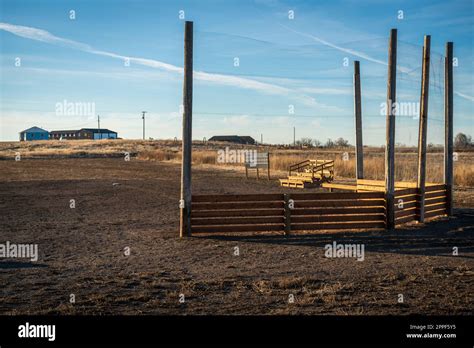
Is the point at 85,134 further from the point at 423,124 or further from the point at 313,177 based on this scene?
the point at 423,124

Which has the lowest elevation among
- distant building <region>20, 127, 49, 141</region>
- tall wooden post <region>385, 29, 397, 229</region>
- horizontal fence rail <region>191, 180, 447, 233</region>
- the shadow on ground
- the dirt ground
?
the shadow on ground

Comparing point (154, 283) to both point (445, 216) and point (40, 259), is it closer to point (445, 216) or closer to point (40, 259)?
point (40, 259)

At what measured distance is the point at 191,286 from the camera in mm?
8055

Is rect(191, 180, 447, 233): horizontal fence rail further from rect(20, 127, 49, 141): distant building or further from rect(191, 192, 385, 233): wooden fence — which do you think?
rect(20, 127, 49, 141): distant building

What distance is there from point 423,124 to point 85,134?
143156 mm

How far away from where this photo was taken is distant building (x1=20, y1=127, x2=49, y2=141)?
14875cm

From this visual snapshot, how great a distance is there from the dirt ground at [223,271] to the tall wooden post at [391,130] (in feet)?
2.64

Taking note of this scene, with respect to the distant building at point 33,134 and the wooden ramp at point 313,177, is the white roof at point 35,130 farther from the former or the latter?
the wooden ramp at point 313,177

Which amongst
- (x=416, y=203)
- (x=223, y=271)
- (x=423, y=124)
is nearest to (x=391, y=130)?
(x=423, y=124)

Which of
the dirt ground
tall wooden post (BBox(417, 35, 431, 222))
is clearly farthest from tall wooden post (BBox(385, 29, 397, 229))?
tall wooden post (BBox(417, 35, 431, 222))

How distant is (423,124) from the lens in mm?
14914

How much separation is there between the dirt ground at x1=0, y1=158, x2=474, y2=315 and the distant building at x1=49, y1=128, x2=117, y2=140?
137 meters

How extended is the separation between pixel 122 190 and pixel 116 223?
10.8 meters

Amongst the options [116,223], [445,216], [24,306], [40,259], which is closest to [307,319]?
[24,306]
